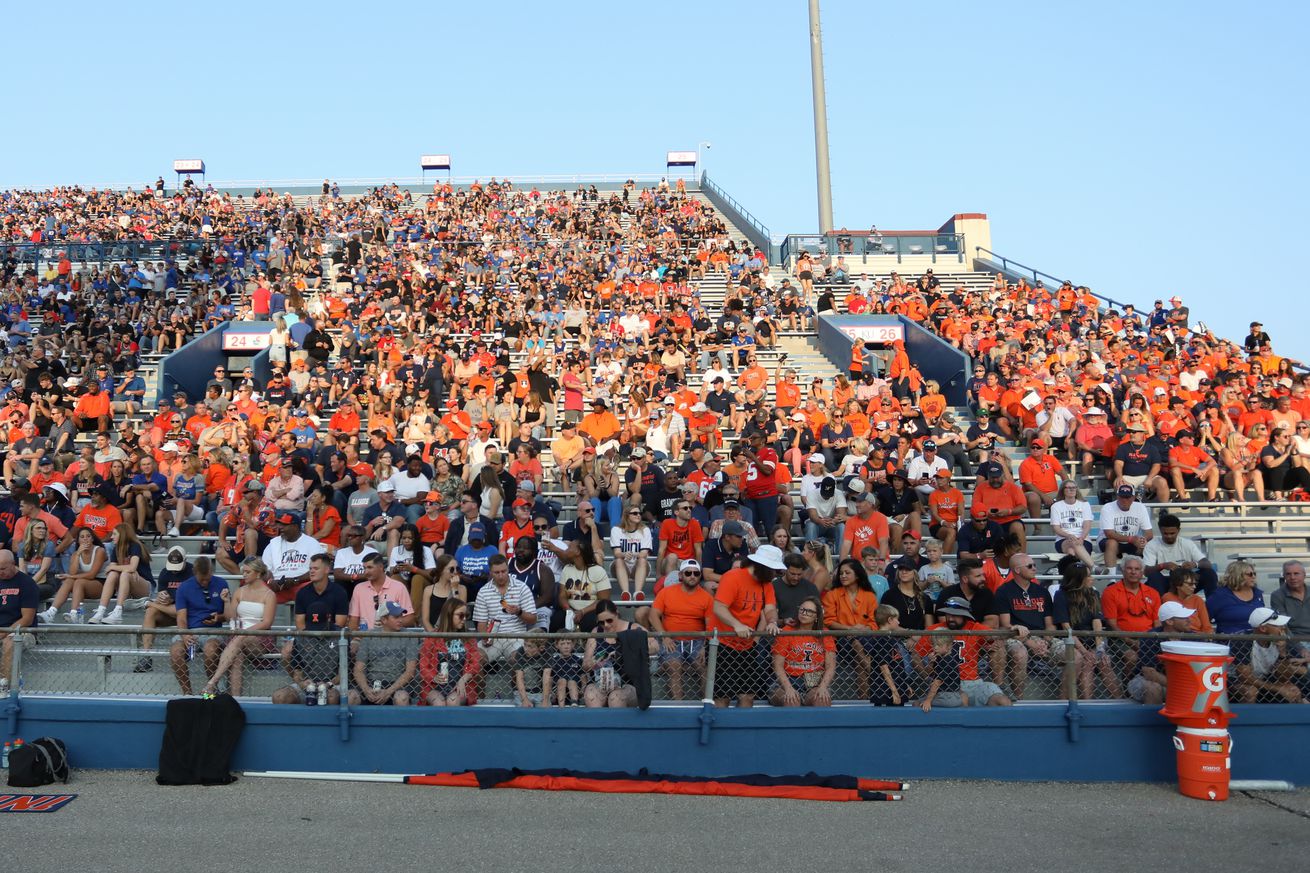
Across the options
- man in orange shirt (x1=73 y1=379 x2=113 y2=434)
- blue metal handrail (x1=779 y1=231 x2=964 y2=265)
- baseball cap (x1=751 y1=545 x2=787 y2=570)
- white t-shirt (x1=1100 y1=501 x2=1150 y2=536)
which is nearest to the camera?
baseball cap (x1=751 y1=545 x2=787 y2=570)

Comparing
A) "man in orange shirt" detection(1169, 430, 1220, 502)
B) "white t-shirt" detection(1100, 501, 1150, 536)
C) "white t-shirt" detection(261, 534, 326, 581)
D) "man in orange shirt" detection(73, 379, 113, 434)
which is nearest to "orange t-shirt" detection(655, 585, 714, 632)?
"white t-shirt" detection(261, 534, 326, 581)

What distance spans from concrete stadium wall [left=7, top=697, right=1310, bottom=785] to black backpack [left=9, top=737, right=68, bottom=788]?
0.99 feet

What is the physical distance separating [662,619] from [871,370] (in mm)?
10174

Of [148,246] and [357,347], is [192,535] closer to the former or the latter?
[357,347]

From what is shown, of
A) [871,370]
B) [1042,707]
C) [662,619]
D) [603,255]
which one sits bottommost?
[1042,707]

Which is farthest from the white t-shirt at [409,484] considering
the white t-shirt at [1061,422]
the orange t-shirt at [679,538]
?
the white t-shirt at [1061,422]

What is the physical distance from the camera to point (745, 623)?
8984mm

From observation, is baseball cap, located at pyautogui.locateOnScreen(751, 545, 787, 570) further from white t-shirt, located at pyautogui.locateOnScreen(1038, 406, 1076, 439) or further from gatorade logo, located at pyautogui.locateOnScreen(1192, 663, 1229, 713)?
white t-shirt, located at pyautogui.locateOnScreen(1038, 406, 1076, 439)

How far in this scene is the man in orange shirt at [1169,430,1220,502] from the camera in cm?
1309

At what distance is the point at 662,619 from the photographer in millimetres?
9117

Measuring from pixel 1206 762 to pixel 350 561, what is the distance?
6990mm

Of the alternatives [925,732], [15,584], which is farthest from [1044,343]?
[15,584]

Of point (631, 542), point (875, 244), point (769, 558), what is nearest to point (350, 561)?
point (631, 542)

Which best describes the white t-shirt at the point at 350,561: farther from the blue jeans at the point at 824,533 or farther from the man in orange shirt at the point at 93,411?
the man in orange shirt at the point at 93,411
